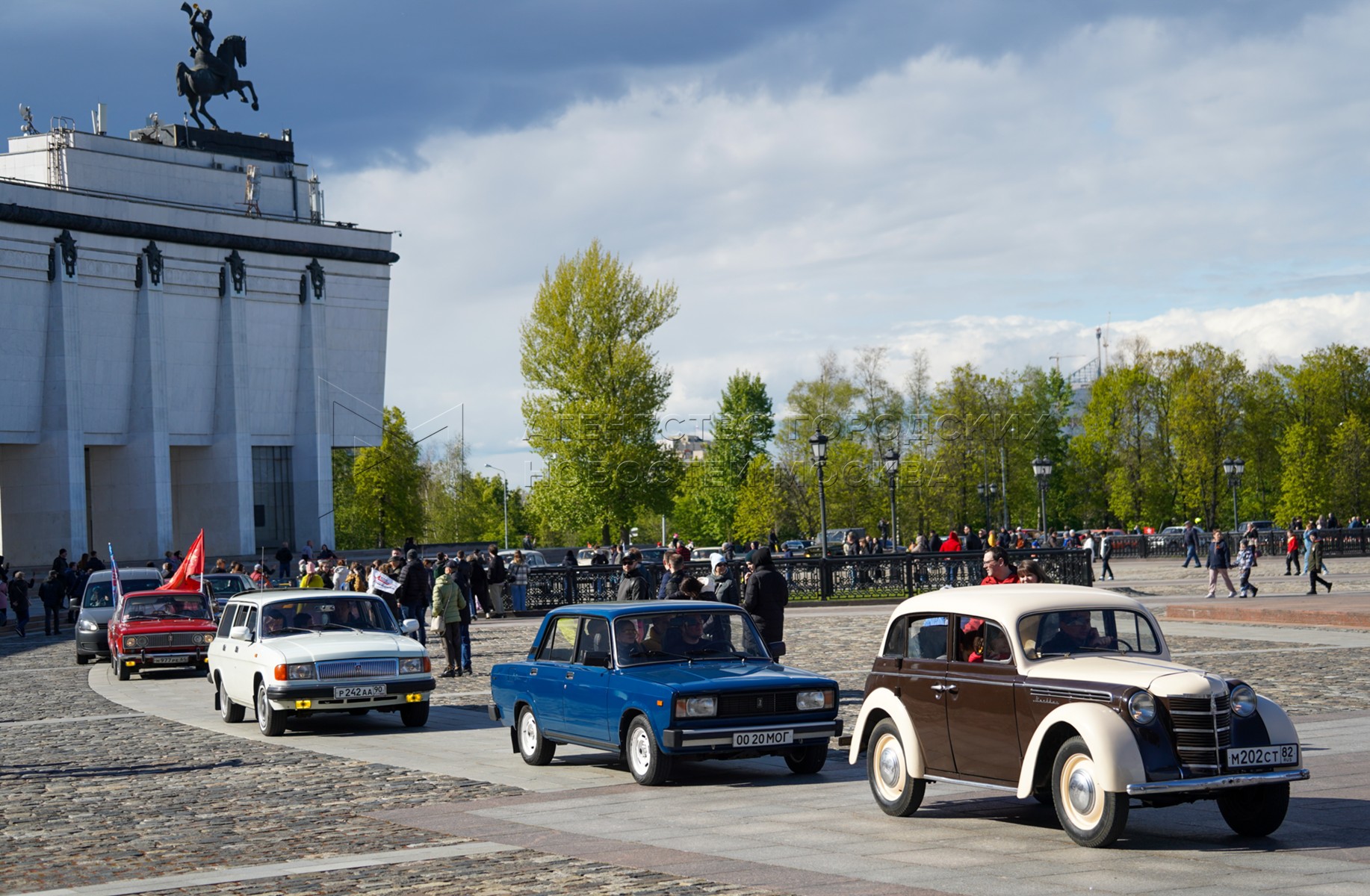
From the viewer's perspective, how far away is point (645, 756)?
504 inches

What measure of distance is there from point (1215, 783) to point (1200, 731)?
0.30m

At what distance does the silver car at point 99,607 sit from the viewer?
31.1 meters

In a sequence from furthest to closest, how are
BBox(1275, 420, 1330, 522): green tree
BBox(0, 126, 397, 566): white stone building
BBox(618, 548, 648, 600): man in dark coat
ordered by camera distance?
BBox(1275, 420, 1330, 522): green tree → BBox(0, 126, 397, 566): white stone building → BBox(618, 548, 648, 600): man in dark coat

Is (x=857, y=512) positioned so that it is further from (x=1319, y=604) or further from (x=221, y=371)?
(x=1319, y=604)

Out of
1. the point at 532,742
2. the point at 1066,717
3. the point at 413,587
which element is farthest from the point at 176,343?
the point at 1066,717

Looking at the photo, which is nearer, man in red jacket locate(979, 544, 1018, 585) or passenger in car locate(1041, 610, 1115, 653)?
passenger in car locate(1041, 610, 1115, 653)

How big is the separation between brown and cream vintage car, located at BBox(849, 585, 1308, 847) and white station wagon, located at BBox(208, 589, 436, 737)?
26.0 ft

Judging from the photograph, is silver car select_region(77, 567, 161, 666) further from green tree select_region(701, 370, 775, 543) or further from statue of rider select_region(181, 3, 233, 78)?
green tree select_region(701, 370, 775, 543)

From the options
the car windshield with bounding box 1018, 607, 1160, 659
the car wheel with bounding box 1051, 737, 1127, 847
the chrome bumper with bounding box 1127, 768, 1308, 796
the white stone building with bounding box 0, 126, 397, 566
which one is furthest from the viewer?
the white stone building with bounding box 0, 126, 397, 566

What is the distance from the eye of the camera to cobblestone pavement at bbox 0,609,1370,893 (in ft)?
30.2

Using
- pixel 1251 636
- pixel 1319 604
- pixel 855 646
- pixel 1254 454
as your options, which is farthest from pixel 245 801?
pixel 1254 454

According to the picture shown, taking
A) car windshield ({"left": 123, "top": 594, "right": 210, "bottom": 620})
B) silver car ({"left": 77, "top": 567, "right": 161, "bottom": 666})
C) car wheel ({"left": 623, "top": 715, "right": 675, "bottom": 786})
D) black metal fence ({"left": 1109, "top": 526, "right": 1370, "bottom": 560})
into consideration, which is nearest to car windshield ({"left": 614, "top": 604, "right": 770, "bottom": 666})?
car wheel ({"left": 623, "top": 715, "right": 675, "bottom": 786})

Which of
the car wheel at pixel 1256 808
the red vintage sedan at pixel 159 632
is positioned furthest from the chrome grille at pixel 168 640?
the car wheel at pixel 1256 808

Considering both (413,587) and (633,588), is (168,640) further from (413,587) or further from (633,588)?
(633,588)
